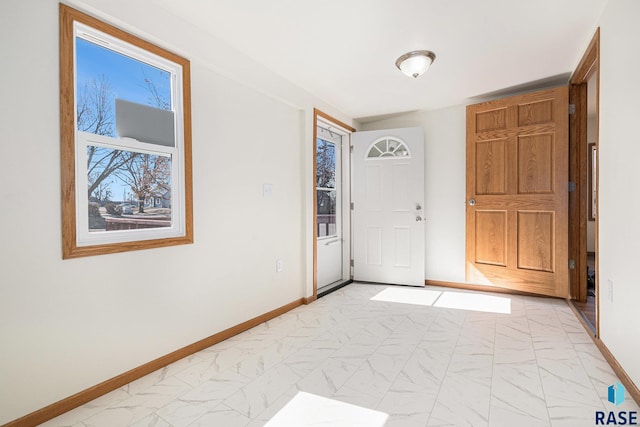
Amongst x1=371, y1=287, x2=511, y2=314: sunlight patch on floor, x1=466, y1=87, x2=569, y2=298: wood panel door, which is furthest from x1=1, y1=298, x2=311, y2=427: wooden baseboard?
x1=466, y1=87, x2=569, y2=298: wood panel door

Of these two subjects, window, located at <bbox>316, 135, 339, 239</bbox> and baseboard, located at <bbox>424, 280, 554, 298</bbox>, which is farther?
window, located at <bbox>316, 135, 339, 239</bbox>

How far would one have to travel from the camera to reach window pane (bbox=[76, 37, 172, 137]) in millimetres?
1962

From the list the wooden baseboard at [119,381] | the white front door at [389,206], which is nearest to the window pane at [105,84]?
the wooden baseboard at [119,381]

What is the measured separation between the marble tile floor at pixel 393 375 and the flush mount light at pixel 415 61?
224cm

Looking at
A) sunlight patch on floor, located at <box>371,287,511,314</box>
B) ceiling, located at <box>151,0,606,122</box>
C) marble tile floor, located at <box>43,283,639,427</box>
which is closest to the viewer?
marble tile floor, located at <box>43,283,639,427</box>

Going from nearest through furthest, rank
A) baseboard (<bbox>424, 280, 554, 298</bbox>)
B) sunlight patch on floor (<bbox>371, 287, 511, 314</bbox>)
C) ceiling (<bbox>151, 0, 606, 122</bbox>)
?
ceiling (<bbox>151, 0, 606, 122</bbox>), sunlight patch on floor (<bbox>371, 287, 511, 314</bbox>), baseboard (<bbox>424, 280, 554, 298</bbox>)

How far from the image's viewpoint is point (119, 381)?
2.06 metres

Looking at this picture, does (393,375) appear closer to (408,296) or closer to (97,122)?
(408,296)

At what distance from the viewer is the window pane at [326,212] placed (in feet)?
14.7

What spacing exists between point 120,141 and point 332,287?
122 inches

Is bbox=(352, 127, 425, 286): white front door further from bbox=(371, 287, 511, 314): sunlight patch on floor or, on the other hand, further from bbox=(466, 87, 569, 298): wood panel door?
bbox=(466, 87, 569, 298): wood panel door

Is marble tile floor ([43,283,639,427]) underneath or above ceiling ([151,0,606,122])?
underneath

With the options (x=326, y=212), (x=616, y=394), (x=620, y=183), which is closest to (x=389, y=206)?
(x=326, y=212)

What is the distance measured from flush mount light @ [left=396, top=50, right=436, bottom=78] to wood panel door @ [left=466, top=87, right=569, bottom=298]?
57.9 inches
